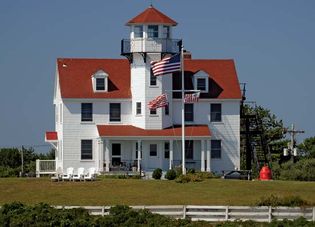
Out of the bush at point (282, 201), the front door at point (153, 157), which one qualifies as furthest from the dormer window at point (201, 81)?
the bush at point (282, 201)

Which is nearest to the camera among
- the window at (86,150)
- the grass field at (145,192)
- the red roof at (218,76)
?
the grass field at (145,192)

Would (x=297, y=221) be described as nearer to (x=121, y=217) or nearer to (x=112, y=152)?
(x=121, y=217)

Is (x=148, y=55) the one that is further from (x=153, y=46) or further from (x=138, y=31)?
(x=138, y=31)

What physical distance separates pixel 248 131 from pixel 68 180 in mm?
19148

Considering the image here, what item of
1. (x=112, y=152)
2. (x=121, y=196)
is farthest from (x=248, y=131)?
(x=121, y=196)

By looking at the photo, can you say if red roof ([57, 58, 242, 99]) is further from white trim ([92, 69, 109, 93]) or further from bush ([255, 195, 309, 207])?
bush ([255, 195, 309, 207])

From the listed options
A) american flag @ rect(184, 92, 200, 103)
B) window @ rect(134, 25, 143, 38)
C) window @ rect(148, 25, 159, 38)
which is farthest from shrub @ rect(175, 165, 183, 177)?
window @ rect(134, 25, 143, 38)

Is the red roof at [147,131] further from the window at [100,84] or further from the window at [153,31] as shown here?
the window at [153,31]

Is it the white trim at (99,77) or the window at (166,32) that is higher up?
the window at (166,32)

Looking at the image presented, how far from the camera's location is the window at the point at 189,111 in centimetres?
7419

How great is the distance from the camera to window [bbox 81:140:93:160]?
7294 centimetres

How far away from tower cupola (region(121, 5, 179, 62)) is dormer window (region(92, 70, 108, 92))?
223 cm

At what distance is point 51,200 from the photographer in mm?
52375

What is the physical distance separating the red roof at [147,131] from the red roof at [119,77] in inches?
84.4
